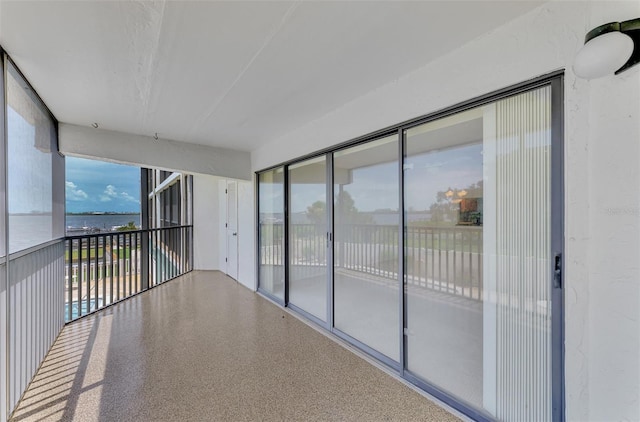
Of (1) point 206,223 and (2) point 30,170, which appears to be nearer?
(2) point 30,170

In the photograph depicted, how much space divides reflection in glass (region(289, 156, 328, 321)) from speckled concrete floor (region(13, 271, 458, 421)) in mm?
376

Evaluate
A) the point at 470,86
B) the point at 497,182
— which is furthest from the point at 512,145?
the point at 470,86

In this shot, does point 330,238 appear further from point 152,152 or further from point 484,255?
point 152,152

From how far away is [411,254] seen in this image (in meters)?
2.20

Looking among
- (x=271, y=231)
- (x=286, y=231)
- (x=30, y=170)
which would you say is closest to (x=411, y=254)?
(x=286, y=231)

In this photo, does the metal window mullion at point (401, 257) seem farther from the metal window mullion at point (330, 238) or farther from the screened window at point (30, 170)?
the screened window at point (30, 170)

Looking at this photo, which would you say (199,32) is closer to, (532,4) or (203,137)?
(532,4)

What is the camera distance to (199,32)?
5.08 ft

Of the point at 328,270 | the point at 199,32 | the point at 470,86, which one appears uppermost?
the point at 199,32

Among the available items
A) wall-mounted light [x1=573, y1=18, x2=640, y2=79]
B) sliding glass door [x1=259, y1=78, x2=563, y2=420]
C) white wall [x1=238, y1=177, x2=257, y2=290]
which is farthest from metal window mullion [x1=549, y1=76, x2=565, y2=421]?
white wall [x1=238, y1=177, x2=257, y2=290]

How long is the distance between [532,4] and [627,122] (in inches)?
28.6

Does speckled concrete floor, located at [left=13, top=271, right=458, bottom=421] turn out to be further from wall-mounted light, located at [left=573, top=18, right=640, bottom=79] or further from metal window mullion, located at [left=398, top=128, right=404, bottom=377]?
wall-mounted light, located at [left=573, top=18, right=640, bottom=79]

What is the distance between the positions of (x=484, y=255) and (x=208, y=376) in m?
2.25

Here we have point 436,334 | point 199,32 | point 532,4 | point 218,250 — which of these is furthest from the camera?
point 218,250
